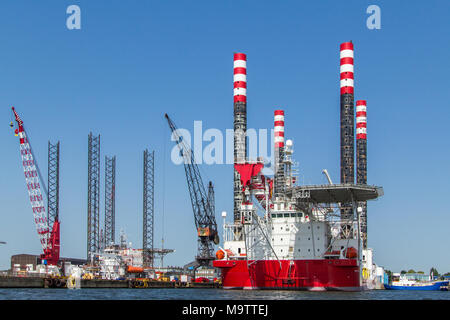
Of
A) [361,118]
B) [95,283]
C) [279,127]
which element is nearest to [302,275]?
[95,283]

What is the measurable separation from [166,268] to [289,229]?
68.1 meters

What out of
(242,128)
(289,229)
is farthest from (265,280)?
(242,128)

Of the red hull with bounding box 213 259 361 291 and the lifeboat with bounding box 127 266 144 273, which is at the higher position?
the red hull with bounding box 213 259 361 291

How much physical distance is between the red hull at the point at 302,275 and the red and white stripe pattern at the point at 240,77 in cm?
2810

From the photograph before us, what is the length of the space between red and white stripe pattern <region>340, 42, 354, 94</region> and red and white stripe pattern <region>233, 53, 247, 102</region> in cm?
1300

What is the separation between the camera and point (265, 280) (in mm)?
64812

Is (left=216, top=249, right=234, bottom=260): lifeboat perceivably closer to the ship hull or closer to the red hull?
the red hull

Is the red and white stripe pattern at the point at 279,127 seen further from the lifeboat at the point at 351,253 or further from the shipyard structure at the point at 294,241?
the lifeboat at the point at 351,253

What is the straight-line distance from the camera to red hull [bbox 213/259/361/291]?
62219 mm

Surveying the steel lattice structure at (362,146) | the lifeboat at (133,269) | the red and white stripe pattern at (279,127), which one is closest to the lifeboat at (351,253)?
the steel lattice structure at (362,146)

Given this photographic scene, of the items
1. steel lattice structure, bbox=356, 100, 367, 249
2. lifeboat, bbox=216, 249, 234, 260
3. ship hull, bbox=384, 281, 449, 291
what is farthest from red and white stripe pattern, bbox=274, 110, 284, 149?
lifeboat, bbox=216, 249, 234, 260

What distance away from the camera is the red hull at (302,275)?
62219 millimetres

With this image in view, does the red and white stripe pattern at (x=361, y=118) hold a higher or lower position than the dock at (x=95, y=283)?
higher
